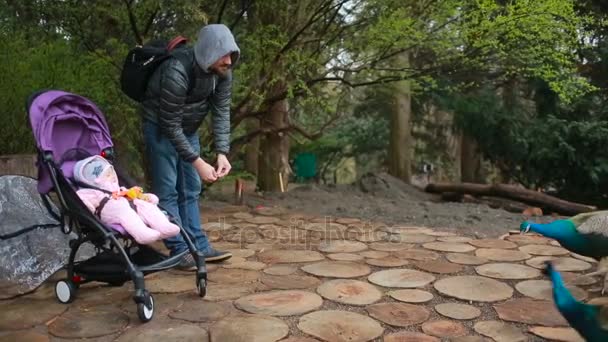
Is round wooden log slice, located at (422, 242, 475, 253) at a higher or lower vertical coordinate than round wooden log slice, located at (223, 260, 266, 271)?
higher

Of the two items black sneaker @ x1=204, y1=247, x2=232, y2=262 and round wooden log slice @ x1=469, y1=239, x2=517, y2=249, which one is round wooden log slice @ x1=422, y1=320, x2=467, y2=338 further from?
round wooden log slice @ x1=469, y1=239, x2=517, y2=249

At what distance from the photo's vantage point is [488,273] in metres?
3.00

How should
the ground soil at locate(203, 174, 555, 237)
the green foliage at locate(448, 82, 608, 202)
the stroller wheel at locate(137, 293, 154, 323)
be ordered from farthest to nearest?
the green foliage at locate(448, 82, 608, 202)
the ground soil at locate(203, 174, 555, 237)
the stroller wheel at locate(137, 293, 154, 323)

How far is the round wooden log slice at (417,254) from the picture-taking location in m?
3.35

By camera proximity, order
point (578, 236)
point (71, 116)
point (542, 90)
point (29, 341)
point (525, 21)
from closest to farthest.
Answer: point (29, 341), point (578, 236), point (71, 116), point (525, 21), point (542, 90)

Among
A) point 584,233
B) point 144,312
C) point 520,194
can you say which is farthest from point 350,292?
point 520,194

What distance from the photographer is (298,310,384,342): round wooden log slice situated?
84.1 inches

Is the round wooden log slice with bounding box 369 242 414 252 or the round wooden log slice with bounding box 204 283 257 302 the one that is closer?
the round wooden log slice with bounding box 204 283 257 302

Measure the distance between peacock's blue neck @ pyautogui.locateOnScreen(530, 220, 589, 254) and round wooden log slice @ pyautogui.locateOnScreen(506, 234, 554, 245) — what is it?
4.00 ft

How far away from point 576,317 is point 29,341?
203 centimetres

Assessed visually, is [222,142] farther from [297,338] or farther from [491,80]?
[491,80]

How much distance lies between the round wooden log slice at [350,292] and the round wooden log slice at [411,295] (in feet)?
0.27

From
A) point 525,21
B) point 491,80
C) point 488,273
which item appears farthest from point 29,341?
point 491,80

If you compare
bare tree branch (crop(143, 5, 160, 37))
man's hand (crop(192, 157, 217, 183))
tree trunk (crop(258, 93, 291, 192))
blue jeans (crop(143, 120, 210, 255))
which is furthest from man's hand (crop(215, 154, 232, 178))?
tree trunk (crop(258, 93, 291, 192))
